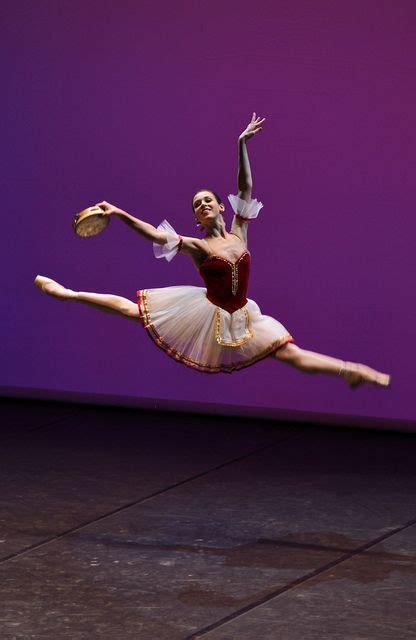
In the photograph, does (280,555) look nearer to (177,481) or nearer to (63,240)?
(177,481)

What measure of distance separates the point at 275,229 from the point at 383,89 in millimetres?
848

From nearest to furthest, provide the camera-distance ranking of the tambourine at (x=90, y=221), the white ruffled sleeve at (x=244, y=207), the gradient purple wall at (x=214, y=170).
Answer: the tambourine at (x=90, y=221)
the white ruffled sleeve at (x=244, y=207)
the gradient purple wall at (x=214, y=170)

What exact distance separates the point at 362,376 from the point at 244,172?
84 cm

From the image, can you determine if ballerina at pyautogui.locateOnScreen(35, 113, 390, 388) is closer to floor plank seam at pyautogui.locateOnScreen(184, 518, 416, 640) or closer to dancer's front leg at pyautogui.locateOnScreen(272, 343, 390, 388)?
dancer's front leg at pyautogui.locateOnScreen(272, 343, 390, 388)

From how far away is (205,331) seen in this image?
5.13 meters

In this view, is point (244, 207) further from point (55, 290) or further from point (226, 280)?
point (55, 290)

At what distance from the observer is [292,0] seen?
651 cm

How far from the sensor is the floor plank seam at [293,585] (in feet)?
14.9

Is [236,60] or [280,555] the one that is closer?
[280,555]

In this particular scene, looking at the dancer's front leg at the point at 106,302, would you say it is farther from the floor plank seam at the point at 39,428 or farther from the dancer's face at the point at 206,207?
the floor plank seam at the point at 39,428

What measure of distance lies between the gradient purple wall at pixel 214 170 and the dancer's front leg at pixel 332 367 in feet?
5.15

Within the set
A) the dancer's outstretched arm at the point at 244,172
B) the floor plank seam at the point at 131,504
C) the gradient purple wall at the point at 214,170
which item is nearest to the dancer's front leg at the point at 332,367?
the dancer's outstretched arm at the point at 244,172

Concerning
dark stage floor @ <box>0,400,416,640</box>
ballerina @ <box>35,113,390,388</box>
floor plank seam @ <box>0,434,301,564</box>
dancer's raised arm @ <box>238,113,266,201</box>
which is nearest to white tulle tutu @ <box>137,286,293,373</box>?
ballerina @ <box>35,113,390,388</box>

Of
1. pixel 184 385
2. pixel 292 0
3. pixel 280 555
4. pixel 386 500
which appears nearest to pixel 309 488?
pixel 386 500
